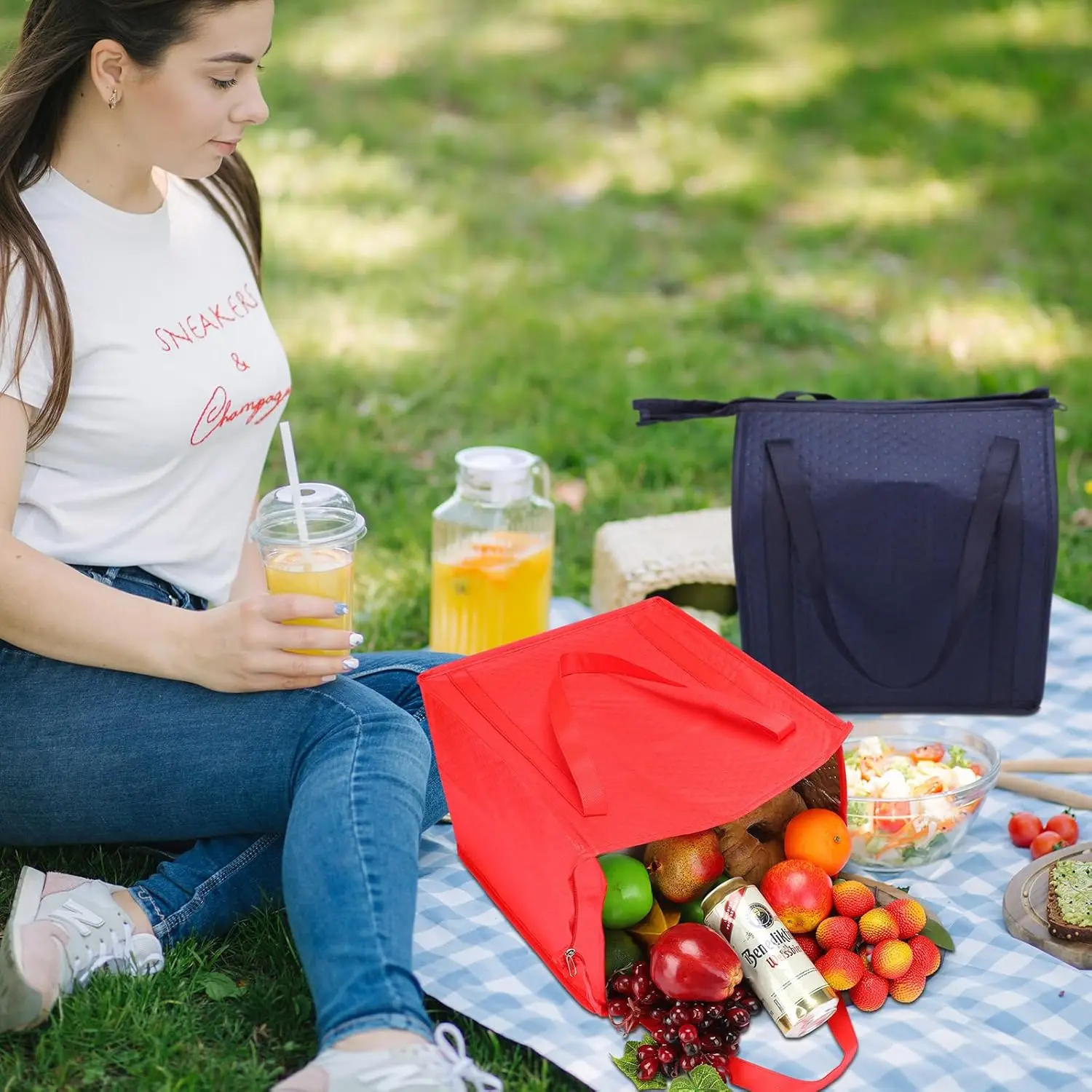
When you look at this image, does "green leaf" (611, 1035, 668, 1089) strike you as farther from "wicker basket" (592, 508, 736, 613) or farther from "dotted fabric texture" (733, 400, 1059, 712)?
"wicker basket" (592, 508, 736, 613)

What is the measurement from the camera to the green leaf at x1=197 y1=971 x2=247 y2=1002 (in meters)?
2.27

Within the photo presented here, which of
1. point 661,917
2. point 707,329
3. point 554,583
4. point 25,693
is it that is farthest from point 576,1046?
point 707,329

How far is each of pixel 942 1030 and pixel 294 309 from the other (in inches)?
145

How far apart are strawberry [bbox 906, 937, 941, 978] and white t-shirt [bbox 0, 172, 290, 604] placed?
1304mm

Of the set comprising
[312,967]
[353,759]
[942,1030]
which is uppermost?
[353,759]

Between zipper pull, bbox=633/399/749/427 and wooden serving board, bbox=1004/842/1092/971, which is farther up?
zipper pull, bbox=633/399/749/427

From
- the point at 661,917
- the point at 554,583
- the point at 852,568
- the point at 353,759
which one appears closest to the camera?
the point at 353,759

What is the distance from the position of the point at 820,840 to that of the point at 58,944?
118cm

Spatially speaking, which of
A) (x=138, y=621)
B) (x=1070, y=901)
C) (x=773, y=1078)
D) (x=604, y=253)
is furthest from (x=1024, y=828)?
(x=604, y=253)

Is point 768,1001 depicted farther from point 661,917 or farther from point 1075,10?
point 1075,10

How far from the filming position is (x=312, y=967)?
77.5 inches

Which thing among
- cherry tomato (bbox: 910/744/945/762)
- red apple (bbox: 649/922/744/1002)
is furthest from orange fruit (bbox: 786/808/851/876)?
cherry tomato (bbox: 910/744/945/762)

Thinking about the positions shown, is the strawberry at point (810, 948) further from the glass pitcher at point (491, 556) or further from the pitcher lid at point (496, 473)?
the pitcher lid at point (496, 473)

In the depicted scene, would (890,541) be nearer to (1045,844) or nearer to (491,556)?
(1045,844)
